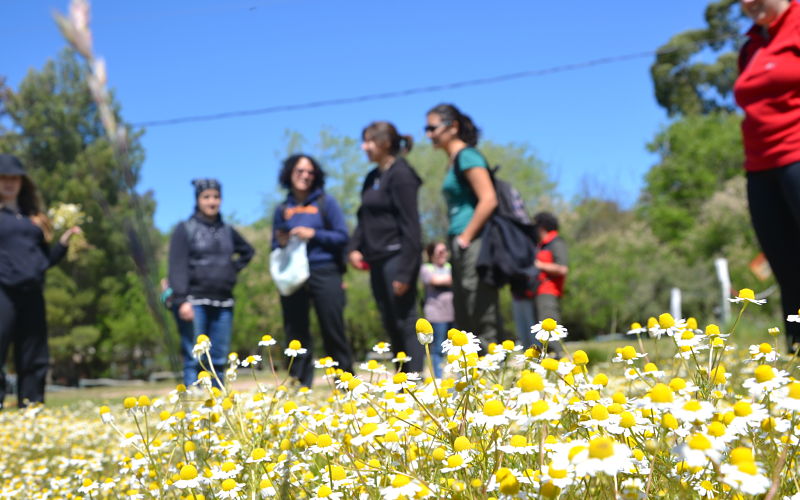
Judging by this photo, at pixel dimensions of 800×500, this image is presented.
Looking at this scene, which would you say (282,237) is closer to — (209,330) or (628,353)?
(209,330)

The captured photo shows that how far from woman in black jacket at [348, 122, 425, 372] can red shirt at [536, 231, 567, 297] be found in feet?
5.97

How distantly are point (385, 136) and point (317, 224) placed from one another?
958 millimetres

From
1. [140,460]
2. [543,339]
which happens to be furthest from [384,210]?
[543,339]

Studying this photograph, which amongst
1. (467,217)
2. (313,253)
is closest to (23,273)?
(313,253)

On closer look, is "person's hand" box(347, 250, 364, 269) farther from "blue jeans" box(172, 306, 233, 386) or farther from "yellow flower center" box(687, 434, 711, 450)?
"yellow flower center" box(687, 434, 711, 450)

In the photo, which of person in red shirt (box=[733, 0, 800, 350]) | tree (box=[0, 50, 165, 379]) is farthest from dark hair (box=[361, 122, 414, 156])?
tree (box=[0, 50, 165, 379])

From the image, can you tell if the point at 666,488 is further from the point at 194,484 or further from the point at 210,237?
the point at 210,237

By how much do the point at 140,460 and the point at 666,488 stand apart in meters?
1.45

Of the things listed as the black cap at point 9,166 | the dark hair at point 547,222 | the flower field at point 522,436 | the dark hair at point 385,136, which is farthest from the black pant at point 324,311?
the flower field at point 522,436

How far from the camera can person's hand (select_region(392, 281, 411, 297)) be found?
4352 millimetres

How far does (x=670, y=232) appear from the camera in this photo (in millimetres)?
34938

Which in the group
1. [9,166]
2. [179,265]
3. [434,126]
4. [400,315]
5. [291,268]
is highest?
[9,166]

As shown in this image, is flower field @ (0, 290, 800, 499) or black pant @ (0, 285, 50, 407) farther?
black pant @ (0, 285, 50, 407)

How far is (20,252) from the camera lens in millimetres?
5762
